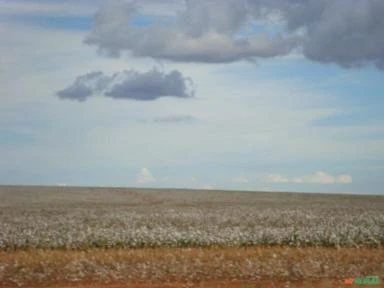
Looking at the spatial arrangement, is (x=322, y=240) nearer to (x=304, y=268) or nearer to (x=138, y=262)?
(x=304, y=268)

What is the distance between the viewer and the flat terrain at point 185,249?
22.5 metres

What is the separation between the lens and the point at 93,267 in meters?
23.2

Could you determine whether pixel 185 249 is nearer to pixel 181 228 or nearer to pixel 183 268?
pixel 183 268

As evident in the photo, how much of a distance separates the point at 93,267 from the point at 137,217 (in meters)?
15.0

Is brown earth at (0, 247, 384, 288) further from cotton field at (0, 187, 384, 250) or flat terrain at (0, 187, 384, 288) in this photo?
cotton field at (0, 187, 384, 250)

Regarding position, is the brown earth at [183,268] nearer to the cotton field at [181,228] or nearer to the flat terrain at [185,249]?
the flat terrain at [185,249]

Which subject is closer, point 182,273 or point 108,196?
point 182,273

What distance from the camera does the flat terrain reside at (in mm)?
22531

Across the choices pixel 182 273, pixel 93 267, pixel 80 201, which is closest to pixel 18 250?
pixel 93 267

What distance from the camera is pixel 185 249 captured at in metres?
27.7

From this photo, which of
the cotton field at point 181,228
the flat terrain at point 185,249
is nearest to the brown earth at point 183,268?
the flat terrain at point 185,249

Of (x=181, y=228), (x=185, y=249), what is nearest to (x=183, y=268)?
(x=185, y=249)

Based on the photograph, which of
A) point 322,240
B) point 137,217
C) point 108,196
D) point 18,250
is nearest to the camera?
point 18,250

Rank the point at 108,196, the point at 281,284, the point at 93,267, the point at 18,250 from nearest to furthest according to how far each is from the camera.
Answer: the point at 281,284 → the point at 93,267 → the point at 18,250 → the point at 108,196
